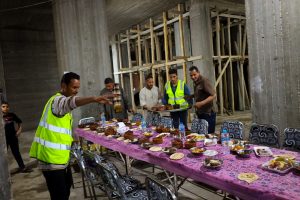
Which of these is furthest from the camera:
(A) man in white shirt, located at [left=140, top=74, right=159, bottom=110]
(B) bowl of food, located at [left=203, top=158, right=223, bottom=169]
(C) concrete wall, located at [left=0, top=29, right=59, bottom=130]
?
(C) concrete wall, located at [left=0, top=29, right=59, bottom=130]

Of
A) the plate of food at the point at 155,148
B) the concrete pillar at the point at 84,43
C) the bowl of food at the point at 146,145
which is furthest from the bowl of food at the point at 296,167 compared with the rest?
the concrete pillar at the point at 84,43

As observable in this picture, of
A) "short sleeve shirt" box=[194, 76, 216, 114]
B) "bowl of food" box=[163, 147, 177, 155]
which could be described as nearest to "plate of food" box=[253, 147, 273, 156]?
"bowl of food" box=[163, 147, 177, 155]

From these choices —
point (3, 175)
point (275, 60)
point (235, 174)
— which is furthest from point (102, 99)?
point (275, 60)

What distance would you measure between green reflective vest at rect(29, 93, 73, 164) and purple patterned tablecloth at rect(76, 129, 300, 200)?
1063 mm

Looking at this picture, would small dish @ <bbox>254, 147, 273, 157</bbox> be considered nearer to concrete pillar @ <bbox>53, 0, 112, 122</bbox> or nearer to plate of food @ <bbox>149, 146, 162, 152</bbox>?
plate of food @ <bbox>149, 146, 162, 152</bbox>

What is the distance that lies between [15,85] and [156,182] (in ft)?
42.2

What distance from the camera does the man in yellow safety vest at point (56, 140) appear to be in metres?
2.85

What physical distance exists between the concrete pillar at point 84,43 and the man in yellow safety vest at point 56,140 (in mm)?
4629

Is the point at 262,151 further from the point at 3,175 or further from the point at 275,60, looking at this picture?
the point at 3,175

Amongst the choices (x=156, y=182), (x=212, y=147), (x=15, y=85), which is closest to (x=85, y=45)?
(x=212, y=147)

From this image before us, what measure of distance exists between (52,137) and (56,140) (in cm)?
5

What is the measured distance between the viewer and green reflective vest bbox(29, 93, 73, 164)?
286 cm

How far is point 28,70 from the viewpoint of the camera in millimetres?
13375

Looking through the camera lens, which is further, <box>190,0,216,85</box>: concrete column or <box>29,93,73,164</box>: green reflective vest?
<box>190,0,216,85</box>: concrete column
